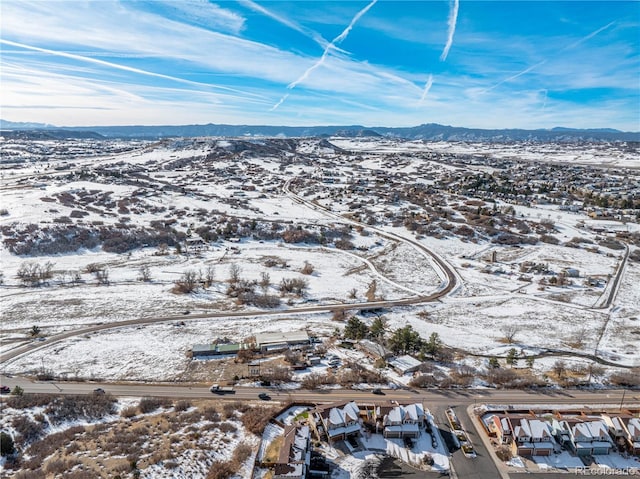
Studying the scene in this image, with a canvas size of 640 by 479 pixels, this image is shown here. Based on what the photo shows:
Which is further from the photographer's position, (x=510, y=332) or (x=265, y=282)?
(x=265, y=282)

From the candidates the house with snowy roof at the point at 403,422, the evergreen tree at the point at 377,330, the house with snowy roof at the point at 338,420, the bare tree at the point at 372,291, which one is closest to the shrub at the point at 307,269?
the bare tree at the point at 372,291

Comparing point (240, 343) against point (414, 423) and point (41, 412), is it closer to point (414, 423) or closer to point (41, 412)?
point (41, 412)

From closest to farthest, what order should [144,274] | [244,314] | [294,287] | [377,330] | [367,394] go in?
[367,394] < [377,330] < [244,314] < [294,287] < [144,274]

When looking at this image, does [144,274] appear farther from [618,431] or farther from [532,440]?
[618,431]

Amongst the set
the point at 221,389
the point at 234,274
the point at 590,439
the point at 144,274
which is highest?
the point at 590,439

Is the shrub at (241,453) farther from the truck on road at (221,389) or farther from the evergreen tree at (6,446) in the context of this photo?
the evergreen tree at (6,446)

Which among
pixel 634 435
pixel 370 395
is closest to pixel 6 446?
pixel 370 395

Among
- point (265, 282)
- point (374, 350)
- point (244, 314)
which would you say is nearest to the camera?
point (374, 350)
